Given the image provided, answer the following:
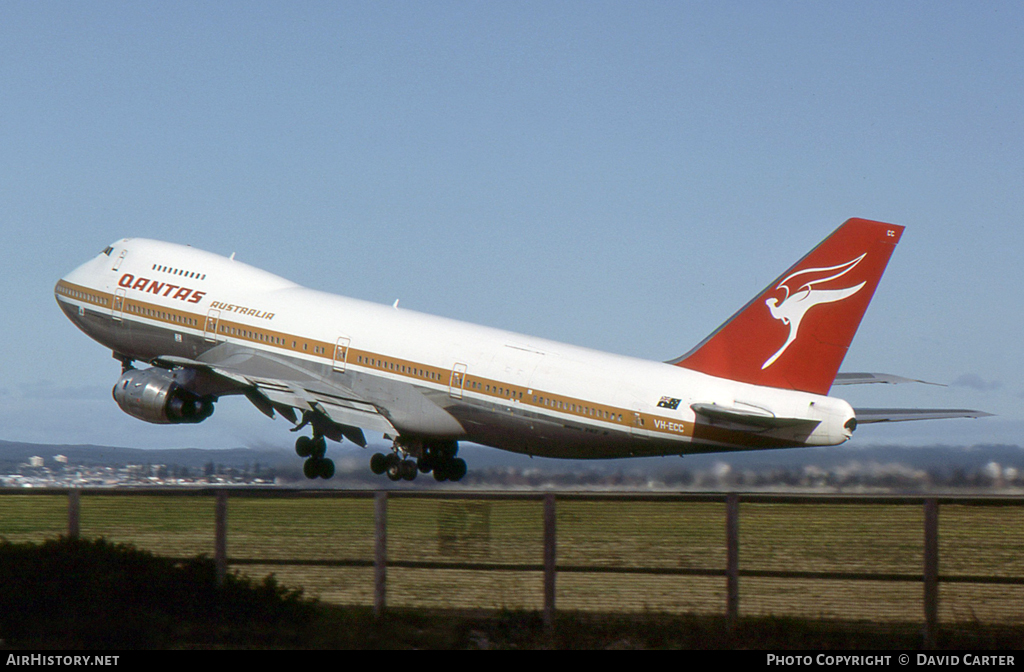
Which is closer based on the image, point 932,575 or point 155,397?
point 932,575

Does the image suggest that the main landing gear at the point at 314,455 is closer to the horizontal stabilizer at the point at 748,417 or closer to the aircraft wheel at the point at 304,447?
the aircraft wheel at the point at 304,447

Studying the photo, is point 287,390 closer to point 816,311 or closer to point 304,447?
point 304,447

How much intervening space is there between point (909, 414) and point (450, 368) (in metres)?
13.5

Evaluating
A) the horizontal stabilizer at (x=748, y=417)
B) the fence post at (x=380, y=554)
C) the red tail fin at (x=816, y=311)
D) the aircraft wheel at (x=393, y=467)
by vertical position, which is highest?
the red tail fin at (x=816, y=311)

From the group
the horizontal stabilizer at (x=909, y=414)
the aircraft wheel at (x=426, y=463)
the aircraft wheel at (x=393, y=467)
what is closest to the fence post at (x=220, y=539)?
the horizontal stabilizer at (x=909, y=414)

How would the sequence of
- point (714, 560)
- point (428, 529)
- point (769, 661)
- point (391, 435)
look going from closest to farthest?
point (769, 661), point (714, 560), point (428, 529), point (391, 435)

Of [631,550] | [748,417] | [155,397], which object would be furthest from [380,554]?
[155,397]

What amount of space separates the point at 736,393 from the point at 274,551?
1655 centimetres

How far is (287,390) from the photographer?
129 feet

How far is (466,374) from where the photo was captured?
1428 inches

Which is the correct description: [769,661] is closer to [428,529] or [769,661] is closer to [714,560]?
[714,560]

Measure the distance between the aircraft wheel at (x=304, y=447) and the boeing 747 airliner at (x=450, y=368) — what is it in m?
0.10

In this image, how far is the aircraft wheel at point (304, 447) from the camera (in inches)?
1620

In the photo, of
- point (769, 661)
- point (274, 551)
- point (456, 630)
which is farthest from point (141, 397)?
point (769, 661)
